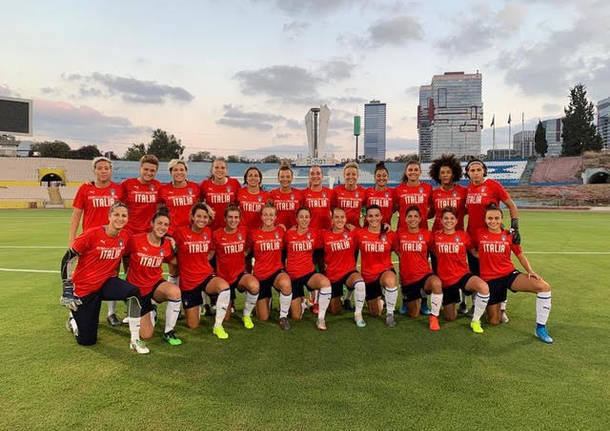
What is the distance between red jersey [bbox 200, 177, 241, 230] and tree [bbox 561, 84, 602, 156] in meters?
62.2

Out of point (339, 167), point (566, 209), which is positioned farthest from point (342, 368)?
point (339, 167)

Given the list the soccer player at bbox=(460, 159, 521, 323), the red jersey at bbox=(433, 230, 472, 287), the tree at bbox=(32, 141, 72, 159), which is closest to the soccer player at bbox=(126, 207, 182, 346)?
the red jersey at bbox=(433, 230, 472, 287)

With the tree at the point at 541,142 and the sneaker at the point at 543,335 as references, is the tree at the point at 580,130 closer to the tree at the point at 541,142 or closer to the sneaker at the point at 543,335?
the tree at the point at 541,142

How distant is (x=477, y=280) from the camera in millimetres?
4715

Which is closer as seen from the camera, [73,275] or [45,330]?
[73,275]

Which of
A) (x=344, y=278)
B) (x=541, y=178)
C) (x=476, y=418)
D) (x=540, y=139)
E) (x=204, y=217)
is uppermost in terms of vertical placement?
(x=540, y=139)

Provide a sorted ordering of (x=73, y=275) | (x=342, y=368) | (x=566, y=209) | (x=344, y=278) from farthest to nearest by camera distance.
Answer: (x=566, y=209), (x=344, y=278), (x=73, y=275), (x=342, y=368)

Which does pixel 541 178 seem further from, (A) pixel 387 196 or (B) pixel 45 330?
(B) pixel 45 330

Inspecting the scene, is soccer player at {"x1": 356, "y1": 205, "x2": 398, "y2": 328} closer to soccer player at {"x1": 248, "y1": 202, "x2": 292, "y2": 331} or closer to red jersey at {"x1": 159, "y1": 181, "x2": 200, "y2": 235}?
soccer player at {"x1": 248, "y1": 202, "x2": 292, "y2": 331}

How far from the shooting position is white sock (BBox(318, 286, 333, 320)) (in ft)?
15.4

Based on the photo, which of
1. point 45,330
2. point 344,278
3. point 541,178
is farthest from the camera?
point 541,178

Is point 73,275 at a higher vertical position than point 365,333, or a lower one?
higher

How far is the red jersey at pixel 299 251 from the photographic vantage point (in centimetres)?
504

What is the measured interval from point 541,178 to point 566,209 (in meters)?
16.3
